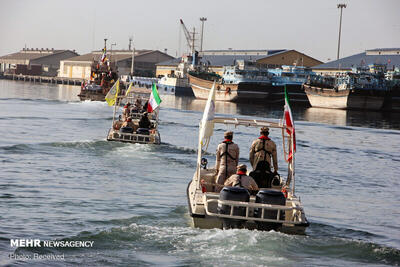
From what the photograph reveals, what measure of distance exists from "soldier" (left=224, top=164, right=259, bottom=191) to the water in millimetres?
1640

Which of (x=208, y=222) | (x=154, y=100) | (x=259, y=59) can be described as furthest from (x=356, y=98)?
(x=208, y=222)

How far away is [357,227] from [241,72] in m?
114

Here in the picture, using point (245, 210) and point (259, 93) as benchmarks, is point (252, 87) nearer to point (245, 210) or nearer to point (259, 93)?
point (259, 93)

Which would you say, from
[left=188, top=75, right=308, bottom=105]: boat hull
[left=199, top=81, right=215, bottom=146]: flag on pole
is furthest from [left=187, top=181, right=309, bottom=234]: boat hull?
[left=188, top=75, right=308, bottom=105]: boat hull

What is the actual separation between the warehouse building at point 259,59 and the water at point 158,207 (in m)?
108

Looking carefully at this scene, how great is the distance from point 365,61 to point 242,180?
121597 mm

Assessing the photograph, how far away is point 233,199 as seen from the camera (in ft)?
50.4

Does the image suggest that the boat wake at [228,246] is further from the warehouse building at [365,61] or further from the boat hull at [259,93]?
the warehouse building at [365,61]

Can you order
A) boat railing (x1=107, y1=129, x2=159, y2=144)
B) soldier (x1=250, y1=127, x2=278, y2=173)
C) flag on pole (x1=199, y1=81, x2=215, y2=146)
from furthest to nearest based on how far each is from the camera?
boat railing (x1=107, y1=129, x2=159, y2=144) < soldier (x1=250, y1=127, x2=278, y2=173) < flag on pole (x1=199, y1=81, x2=215, y2=146)

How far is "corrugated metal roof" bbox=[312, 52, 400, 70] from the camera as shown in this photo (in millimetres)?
125794

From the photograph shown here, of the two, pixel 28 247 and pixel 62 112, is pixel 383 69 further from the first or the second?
pixel 28 247

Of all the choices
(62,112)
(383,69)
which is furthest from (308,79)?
(62,112)

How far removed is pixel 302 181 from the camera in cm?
2850

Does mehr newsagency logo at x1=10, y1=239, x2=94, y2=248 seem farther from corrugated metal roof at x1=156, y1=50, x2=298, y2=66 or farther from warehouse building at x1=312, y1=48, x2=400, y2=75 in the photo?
corrugated metal roof at x1=156, y1=50, x2=298, y2=66
